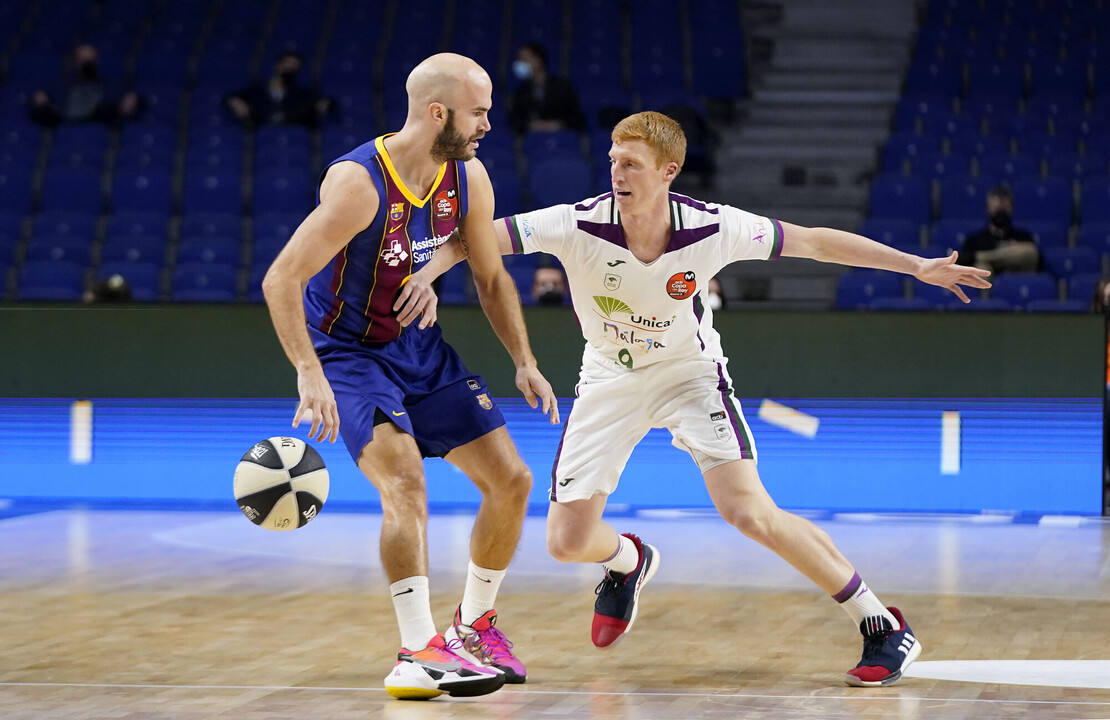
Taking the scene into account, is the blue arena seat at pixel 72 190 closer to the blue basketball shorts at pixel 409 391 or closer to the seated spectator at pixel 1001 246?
the seated spectator at pixel 1001 246

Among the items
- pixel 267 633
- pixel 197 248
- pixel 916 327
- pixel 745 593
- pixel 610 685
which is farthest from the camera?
pixel 197 248

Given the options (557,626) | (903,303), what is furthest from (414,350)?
(903,303)

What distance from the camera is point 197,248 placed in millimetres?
12406

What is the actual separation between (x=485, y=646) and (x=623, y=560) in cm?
69

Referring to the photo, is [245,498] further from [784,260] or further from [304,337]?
[784,260]

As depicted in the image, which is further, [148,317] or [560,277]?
[560,277]

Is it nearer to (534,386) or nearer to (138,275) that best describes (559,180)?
(138,275)

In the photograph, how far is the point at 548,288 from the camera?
10.5 meters

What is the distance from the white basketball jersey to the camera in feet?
16.1

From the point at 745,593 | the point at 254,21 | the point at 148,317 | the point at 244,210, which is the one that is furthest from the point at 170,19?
the point at 745,593

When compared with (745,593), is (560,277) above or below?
above

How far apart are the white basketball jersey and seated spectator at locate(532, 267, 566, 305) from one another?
5366 mm

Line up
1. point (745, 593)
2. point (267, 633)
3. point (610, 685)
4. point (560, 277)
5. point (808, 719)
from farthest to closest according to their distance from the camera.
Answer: point (560, 277) → point (745, 593) → point (267, 633) → point (610, 685) → point (808, 719)

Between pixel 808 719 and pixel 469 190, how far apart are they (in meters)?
1.94
